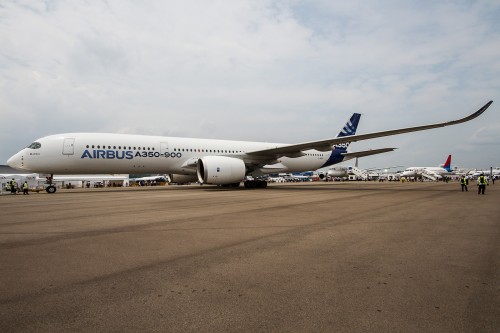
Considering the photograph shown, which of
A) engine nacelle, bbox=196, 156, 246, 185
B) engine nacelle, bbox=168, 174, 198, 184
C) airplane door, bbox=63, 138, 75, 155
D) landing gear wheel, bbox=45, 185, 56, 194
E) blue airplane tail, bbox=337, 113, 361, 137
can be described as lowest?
landing gear wheel, bbox=45, 185, 56, 194

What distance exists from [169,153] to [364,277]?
17324mm

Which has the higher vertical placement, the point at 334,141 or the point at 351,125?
the point at 351,125

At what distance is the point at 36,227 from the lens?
19.0 feet

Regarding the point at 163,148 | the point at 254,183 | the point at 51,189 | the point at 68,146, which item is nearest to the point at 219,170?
the point at 163,148

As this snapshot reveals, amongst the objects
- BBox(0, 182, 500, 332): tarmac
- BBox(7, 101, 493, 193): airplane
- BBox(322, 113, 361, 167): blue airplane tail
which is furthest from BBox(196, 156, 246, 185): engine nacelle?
BBox(0, 182, 500, 332): tarmac

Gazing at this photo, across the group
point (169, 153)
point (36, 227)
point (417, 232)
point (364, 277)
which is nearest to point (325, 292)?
point (364, 277)

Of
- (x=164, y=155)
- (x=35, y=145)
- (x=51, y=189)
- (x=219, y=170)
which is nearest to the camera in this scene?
(x=35, y=145)

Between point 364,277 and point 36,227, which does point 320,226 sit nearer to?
point 364,277

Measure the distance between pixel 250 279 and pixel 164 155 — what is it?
55.5ft

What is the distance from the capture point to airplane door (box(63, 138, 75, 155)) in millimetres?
16562

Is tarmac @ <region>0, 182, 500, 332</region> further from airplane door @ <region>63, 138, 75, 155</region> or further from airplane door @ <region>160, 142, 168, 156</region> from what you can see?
airplane door @ <region>160, 142, 168, 156</region>

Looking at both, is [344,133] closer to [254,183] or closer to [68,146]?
[254,183]

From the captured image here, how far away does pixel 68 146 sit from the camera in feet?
54.5

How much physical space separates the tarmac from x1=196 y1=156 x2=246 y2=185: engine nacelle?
1180cm
